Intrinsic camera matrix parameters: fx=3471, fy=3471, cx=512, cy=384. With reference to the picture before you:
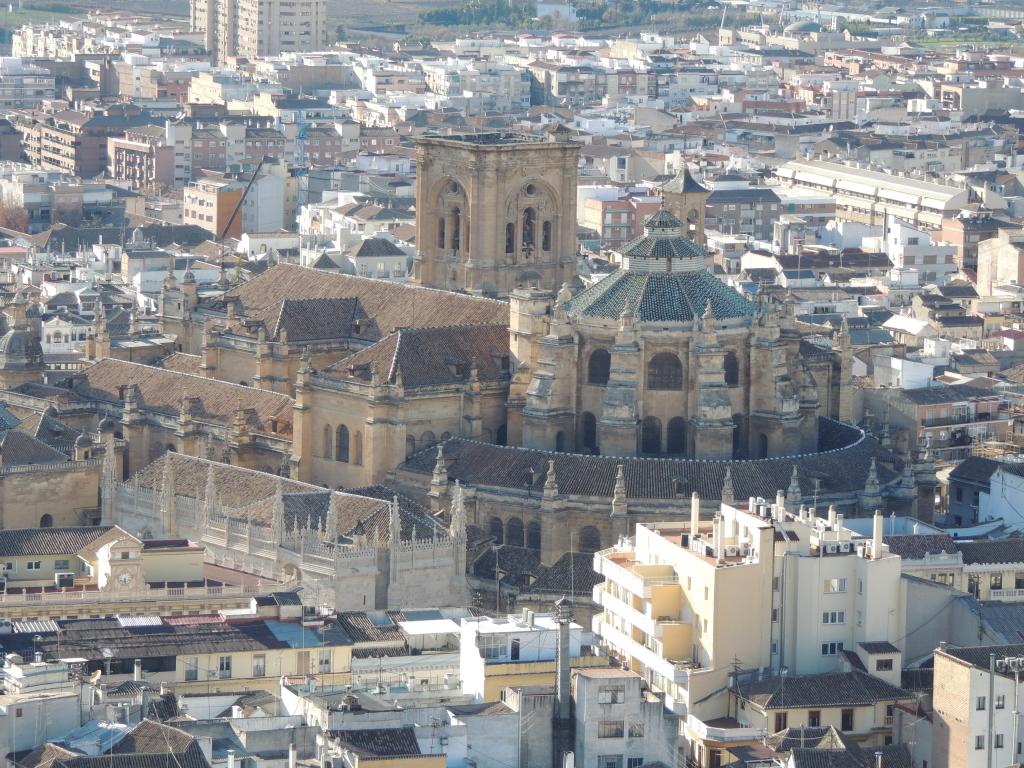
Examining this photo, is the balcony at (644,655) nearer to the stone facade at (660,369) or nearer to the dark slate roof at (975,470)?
the stone facade at (660,369)

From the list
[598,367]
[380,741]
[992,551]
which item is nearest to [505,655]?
[380,741]

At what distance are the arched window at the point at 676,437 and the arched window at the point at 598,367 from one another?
10.3ft

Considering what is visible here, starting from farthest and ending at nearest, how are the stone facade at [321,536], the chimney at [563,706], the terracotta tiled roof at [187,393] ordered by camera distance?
the terracotta tiled roof at [187,393]
the stone facade at [321,536]
the chimney at [563,706]

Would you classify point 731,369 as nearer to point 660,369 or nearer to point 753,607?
point 660,369

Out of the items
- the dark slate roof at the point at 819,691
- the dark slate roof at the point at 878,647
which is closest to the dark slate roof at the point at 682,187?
the dark slate roof at the point at 878,647

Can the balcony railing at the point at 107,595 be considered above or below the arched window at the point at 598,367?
below

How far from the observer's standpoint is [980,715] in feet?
334

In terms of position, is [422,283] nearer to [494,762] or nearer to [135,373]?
[135,373]

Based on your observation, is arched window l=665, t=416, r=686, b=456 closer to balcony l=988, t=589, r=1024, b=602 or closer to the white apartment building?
balcony l=988, t=589, r=1024, b=602

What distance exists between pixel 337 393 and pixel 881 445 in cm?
2137

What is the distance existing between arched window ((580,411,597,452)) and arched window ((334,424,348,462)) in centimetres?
906

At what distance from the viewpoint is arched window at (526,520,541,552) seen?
12562 centimetres

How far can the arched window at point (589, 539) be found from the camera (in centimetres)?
12500

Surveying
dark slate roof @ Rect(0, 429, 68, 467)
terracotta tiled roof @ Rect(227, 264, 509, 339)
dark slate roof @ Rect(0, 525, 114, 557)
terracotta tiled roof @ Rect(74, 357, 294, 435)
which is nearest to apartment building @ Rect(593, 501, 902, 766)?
dark slate roof @ Rect(0, 525, 114, 557)
